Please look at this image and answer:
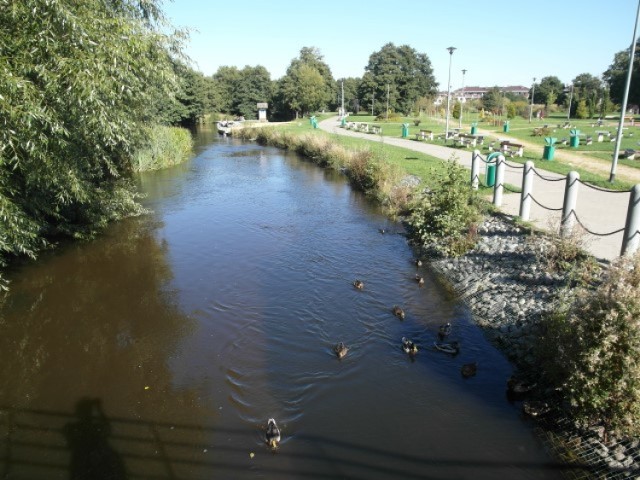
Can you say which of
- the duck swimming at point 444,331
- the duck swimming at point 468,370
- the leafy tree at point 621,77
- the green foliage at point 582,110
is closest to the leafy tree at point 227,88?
the green foliage at point 582,110

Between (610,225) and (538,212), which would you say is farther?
(538,212)

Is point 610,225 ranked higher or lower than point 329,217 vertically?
higher

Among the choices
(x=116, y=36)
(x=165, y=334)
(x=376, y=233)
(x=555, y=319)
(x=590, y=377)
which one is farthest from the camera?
(x=376, y=233)

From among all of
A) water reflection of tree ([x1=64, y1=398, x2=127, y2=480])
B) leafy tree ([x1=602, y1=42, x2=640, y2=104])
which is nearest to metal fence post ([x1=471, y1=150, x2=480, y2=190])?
water reflection of tree ([x1=64, y1=398, x2=127, y2=480])

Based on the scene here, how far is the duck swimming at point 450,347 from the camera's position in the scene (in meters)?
8.61

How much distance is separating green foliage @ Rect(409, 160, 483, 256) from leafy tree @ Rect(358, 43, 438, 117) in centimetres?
5527

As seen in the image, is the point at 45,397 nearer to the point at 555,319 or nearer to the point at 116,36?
the point at 116,36

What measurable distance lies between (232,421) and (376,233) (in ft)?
34.1

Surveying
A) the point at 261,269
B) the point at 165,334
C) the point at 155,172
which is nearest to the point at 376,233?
the point at 261,269

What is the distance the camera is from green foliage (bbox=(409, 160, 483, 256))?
1318cm

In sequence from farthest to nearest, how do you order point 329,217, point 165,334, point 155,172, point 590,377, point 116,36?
point 155,172 → point 329,217 → point 165,334 → point 116,36 → point 590,377

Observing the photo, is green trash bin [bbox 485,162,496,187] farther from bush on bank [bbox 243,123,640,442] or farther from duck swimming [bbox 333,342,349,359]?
duck swimming [bbox 333,342,349,359]

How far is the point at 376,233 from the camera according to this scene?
16.4m

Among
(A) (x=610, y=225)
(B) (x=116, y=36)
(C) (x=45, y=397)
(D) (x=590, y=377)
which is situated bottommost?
(C) (x=45, y=397)
